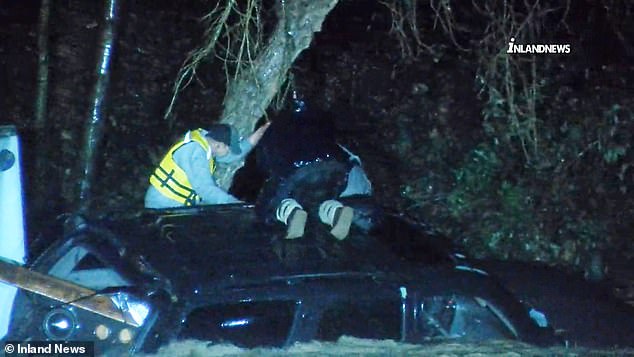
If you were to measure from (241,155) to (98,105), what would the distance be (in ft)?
7.61

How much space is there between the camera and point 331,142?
520 cm

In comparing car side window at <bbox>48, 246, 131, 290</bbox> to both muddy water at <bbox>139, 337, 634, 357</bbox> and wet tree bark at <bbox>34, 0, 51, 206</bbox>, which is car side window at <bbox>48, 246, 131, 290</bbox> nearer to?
muddy water at <bbox>139, 337, 634, 357</bbox>

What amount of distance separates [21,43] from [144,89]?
5.24ft

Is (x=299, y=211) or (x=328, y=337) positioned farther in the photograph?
(x=299, y=211)

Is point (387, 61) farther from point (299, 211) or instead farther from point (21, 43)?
point (299, 211)

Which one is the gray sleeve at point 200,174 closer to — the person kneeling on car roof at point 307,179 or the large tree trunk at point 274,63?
the person kneeling on car roof at point 307,179

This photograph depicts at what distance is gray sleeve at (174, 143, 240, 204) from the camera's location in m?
5.59

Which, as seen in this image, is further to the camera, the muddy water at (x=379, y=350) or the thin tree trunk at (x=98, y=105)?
the thin tree trunk at (x=98, y=105)

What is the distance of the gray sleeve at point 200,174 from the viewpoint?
559 cm

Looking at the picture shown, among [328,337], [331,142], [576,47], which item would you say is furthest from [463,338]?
[576,47]

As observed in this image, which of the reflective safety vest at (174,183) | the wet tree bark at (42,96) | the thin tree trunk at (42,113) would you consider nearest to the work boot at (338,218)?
the reflective safety vest at (174,183)

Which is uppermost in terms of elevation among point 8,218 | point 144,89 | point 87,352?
point 144,89

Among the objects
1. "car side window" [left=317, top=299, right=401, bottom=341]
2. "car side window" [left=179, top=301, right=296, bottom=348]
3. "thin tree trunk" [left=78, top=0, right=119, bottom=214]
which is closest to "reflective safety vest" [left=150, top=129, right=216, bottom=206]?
"car side window" [left=179, top=301, right=296, bottom=348]

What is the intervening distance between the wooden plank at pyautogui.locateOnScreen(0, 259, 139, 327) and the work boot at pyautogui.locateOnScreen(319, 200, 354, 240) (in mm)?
996
